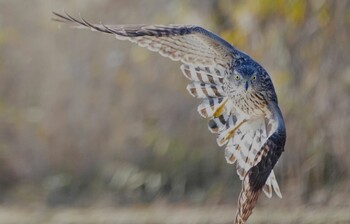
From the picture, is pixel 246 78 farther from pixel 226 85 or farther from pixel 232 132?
pixel 232 132

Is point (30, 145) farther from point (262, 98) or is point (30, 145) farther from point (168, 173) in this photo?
point (262, 98)

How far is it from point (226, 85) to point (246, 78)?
17 cm

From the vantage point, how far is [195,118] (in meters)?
13.1

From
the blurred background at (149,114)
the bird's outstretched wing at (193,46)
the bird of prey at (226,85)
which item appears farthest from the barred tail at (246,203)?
the blurred background at (149,114)

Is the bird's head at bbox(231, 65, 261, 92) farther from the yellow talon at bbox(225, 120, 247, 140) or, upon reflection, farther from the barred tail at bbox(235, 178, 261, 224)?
the barred tail at bbox(235, 178, 261, 224)

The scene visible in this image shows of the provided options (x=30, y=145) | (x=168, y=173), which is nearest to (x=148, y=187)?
(x=168, y=173)

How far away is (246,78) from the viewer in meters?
7.15

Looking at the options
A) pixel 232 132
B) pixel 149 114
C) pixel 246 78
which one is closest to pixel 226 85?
pixel 246 78

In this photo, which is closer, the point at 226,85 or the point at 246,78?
the point at 246,78

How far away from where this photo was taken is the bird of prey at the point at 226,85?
691cm

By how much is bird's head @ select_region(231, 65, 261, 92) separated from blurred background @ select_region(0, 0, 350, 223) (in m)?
3.43

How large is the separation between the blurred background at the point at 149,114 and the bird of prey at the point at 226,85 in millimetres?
3204

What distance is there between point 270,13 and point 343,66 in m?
0.95

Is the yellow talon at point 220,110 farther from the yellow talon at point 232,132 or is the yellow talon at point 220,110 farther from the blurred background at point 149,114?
the blurred background at point 149,114
